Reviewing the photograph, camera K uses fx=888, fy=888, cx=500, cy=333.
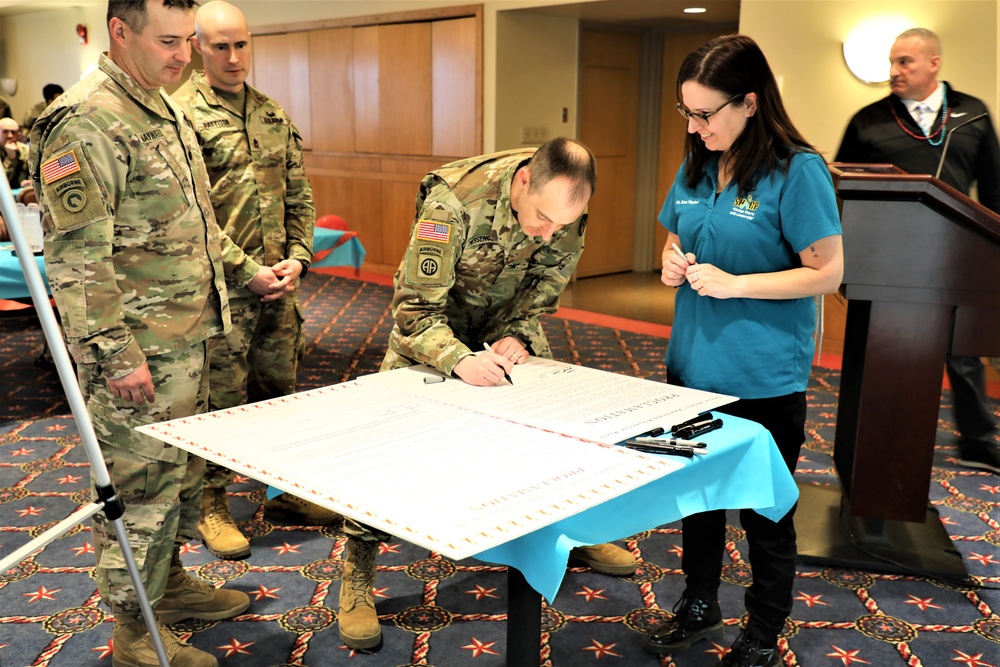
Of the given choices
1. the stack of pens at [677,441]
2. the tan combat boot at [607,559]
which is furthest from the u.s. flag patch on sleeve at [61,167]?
the tan combat boot at [607,559]

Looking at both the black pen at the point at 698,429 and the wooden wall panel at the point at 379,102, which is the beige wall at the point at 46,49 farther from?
the black pen at the point at 698,429

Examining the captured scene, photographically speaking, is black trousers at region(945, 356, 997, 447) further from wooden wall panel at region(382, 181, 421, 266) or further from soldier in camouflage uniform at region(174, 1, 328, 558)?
wooden wall panel at region(382, 181, 421, 266)

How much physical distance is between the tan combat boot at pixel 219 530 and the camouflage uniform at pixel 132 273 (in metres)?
0.67

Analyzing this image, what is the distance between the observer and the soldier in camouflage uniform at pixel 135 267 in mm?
1882

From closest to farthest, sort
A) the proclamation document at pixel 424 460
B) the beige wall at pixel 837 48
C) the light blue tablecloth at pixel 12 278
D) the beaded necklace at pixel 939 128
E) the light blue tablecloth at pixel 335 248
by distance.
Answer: the proclamation document at pixel 424 460, the light blue tablecloth at pixel 12 278, the beaded necklace at pixel 939 128, the beige wall at pixel 837 48, the light blue tablecloth at pixel 335 248

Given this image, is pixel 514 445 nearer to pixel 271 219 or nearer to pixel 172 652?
pixel 172 652

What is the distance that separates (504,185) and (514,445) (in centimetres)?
82

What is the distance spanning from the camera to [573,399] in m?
1.95

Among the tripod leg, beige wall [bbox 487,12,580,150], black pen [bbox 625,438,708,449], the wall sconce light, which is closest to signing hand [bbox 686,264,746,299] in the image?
black pen [bbox 625,438,708,449]

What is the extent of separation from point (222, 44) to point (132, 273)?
1207 mm

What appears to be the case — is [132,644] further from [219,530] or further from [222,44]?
[222,44]

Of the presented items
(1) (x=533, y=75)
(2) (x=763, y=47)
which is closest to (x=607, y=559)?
(2) (x=763, y=47)

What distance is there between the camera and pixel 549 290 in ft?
8.11

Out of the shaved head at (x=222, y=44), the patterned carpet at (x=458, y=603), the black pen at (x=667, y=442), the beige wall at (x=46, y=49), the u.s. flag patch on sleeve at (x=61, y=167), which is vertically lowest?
the patterned carpet at (x=458, y=603)
